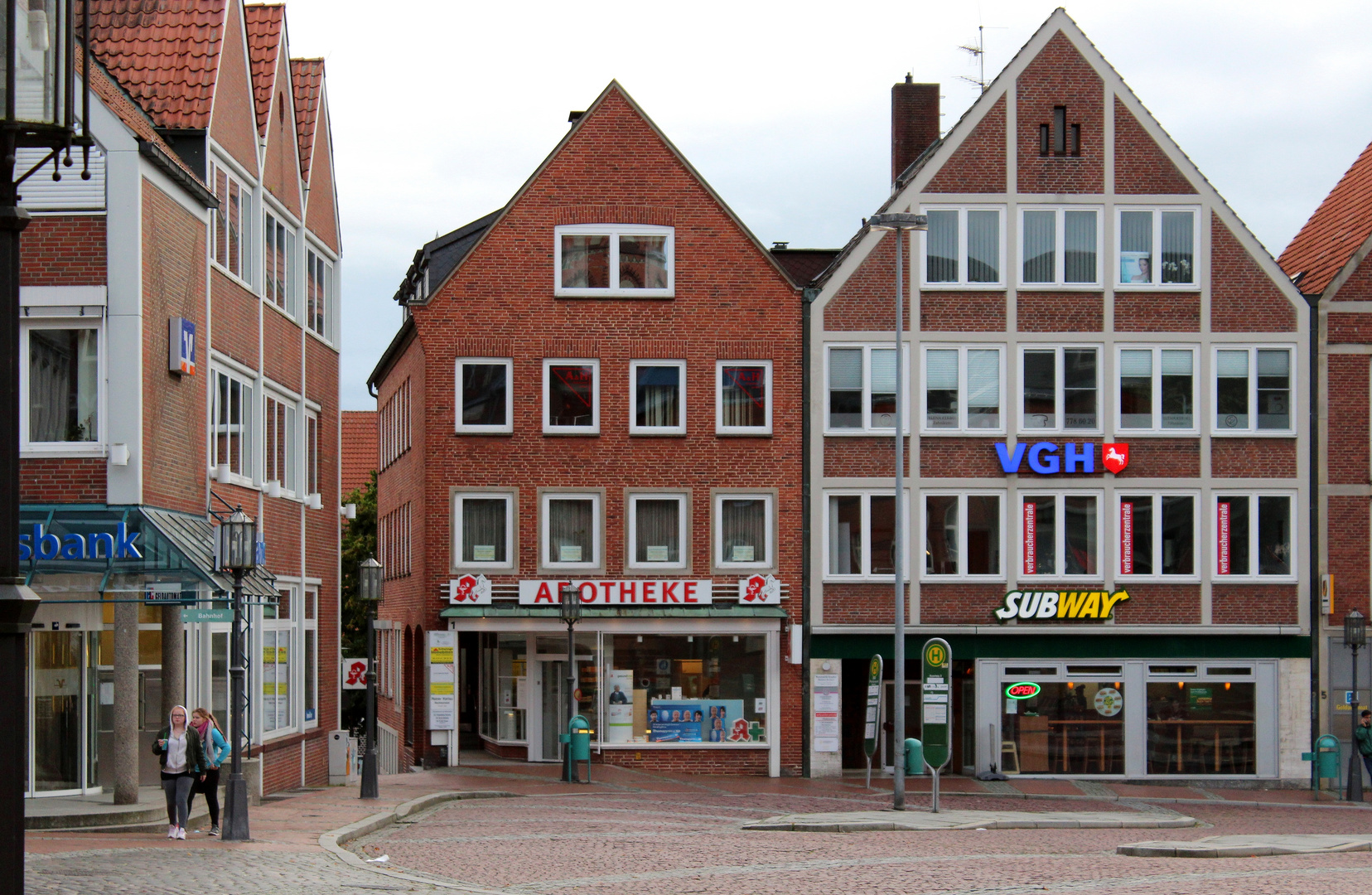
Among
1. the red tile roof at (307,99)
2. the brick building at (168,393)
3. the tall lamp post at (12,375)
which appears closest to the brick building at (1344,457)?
the brick building at (168,393)

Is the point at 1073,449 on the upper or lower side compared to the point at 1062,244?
lower

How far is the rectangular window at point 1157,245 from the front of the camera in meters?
34.0

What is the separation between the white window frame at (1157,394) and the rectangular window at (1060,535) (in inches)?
67.1

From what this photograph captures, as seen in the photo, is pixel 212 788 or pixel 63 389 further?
pixel 63 389

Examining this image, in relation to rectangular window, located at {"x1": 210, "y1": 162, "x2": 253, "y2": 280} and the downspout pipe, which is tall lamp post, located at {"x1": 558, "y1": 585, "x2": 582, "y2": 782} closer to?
the downspout pipe

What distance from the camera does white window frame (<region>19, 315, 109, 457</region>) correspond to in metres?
20.5

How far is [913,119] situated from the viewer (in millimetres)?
37906

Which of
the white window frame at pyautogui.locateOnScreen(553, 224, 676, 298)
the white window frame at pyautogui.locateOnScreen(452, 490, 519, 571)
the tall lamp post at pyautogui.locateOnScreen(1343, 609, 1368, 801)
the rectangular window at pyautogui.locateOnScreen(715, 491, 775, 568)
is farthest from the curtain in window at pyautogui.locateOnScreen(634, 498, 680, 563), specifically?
the tall lamp post at pyautogui.locateOnScreen(1343, 609, 1368, 801)

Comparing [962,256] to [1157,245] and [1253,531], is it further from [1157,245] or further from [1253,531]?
[1253,531]

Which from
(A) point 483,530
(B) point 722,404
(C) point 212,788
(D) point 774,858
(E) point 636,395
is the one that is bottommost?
(D) point 774,858

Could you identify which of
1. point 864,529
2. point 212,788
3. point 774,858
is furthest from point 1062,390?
point 212,788

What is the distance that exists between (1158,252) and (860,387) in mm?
6955

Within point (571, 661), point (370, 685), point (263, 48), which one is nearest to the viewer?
point (370, 685)

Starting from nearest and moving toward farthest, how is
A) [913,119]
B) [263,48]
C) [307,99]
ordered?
[263,48], [307,99], [913,119]
